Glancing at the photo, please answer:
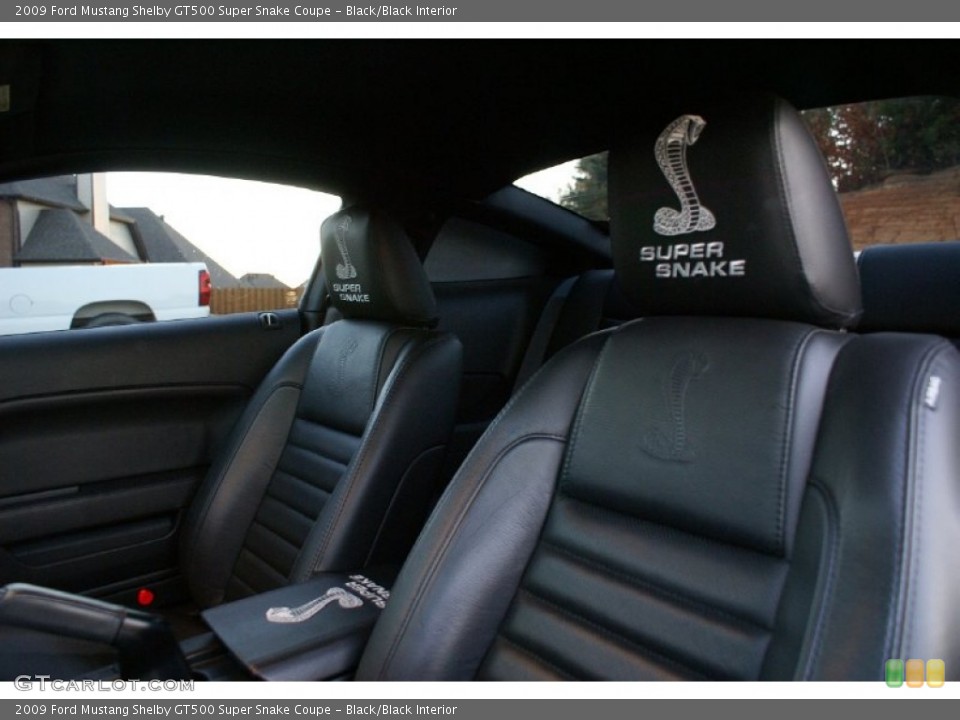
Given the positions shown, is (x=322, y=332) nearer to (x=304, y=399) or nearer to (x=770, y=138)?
(x=304, y=399)

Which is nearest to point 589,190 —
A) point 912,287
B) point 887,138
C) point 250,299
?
point 887,138

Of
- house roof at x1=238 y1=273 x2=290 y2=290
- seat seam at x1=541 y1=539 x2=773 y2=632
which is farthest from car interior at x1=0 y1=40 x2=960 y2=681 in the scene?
house roof at x1=238 y1=273 x2=290 y2=290

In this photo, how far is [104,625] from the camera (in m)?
1.31

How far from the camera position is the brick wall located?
66.6 inches

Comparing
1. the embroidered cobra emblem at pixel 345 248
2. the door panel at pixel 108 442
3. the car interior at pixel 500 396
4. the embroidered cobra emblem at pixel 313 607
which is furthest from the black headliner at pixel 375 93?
the embroidered cobra emblem at pixel 313 607

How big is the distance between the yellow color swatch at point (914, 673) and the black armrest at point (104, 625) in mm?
1140

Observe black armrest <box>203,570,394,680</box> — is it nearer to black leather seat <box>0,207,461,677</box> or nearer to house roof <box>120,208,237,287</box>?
black leather seat <box>0,207,461,677</box>

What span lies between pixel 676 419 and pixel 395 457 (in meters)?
1.03

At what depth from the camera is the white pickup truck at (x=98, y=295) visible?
7.88 ft

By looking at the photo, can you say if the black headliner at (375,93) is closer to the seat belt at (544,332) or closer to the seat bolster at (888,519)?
the seat belt at (544,332)

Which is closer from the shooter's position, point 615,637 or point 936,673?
point 936,673

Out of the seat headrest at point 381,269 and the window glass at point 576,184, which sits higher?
the window glass at point 576,184

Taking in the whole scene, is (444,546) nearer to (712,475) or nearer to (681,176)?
(712,475)

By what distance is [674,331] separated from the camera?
1363 millimetres
